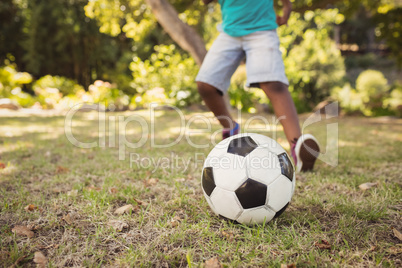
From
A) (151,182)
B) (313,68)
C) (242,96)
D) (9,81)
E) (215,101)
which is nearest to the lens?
(151,182)

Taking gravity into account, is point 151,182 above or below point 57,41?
below

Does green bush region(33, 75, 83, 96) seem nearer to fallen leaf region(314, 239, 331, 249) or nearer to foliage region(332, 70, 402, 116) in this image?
foliage region(332, 70, 402, 116)

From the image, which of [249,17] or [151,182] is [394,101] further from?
[151,182]

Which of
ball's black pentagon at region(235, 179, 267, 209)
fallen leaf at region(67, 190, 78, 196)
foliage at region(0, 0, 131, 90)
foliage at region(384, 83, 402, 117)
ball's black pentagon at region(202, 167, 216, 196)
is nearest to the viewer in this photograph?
ball's black pentagon at region(235, 179, 267, 209)

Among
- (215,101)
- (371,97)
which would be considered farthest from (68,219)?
(371,97)

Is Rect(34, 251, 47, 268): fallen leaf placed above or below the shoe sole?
below

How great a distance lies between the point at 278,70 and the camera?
2461 millimetres

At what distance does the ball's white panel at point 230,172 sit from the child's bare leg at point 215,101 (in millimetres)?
1205

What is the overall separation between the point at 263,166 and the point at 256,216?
281 millimetres

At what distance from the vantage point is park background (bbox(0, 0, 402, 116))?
8.23 m

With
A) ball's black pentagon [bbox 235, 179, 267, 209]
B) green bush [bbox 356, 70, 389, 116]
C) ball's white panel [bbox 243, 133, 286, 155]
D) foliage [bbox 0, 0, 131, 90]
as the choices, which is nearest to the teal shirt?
ball's white panel [bbox 243, 133, 286, 155]

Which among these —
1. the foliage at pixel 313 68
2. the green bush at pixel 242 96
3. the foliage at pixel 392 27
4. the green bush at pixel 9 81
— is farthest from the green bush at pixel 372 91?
the green bush at pixel 9 81

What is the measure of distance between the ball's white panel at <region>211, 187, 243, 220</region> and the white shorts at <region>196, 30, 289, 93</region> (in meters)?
1.25

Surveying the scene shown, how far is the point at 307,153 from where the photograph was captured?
242 cm
